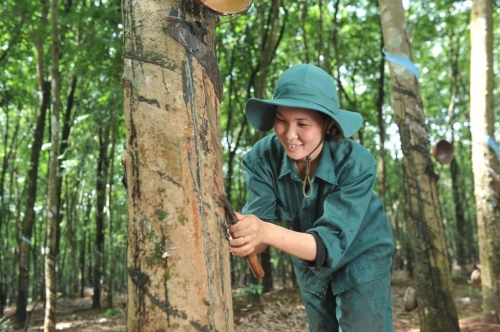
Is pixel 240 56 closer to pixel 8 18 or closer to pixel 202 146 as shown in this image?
pixel 8 18

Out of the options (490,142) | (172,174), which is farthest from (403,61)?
(172,174)

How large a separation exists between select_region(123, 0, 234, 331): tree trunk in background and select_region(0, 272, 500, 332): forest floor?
3991 mm

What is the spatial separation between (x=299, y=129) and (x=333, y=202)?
0.33 metres

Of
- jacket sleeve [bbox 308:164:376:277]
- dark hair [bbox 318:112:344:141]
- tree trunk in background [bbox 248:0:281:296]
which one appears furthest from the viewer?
tree trunk in background [bbox 248:0:281:296]

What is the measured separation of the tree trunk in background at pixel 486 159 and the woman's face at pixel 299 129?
3354mm

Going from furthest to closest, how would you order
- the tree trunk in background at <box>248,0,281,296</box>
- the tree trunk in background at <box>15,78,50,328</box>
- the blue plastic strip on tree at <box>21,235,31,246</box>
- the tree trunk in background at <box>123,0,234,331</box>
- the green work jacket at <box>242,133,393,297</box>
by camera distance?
the tree trunk in background at <box>15,78,50,328</box> < the blue plastic strip on tree at <box>21,235,31,246</box> < the tree trunk in background at <box>248,0,281,296</box> < the green work jacket at <box>242,133,393,297</box> < the tree trunk in background at <box>123,0,234,331</box>

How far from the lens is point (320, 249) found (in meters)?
1.59

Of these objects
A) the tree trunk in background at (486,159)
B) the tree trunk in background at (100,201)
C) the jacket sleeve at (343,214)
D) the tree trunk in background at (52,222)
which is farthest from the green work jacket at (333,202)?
the tree trunk in background at (100,201)

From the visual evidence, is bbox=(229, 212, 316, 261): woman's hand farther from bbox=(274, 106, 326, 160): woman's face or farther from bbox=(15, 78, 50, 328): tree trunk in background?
bbox=(15, 78, 50, 328): tree trunk in background

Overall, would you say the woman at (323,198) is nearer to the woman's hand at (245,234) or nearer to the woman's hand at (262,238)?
the woman's hand at (262,238)

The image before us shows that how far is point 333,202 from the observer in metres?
1.77

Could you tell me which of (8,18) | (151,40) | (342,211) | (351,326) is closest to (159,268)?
(151,40)

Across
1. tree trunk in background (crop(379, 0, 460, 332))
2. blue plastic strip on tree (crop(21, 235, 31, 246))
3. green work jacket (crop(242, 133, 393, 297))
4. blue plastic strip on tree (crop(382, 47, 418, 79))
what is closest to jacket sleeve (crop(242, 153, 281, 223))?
green work jacket (crop(242, 133, 393, 297))

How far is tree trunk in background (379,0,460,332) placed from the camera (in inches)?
148
